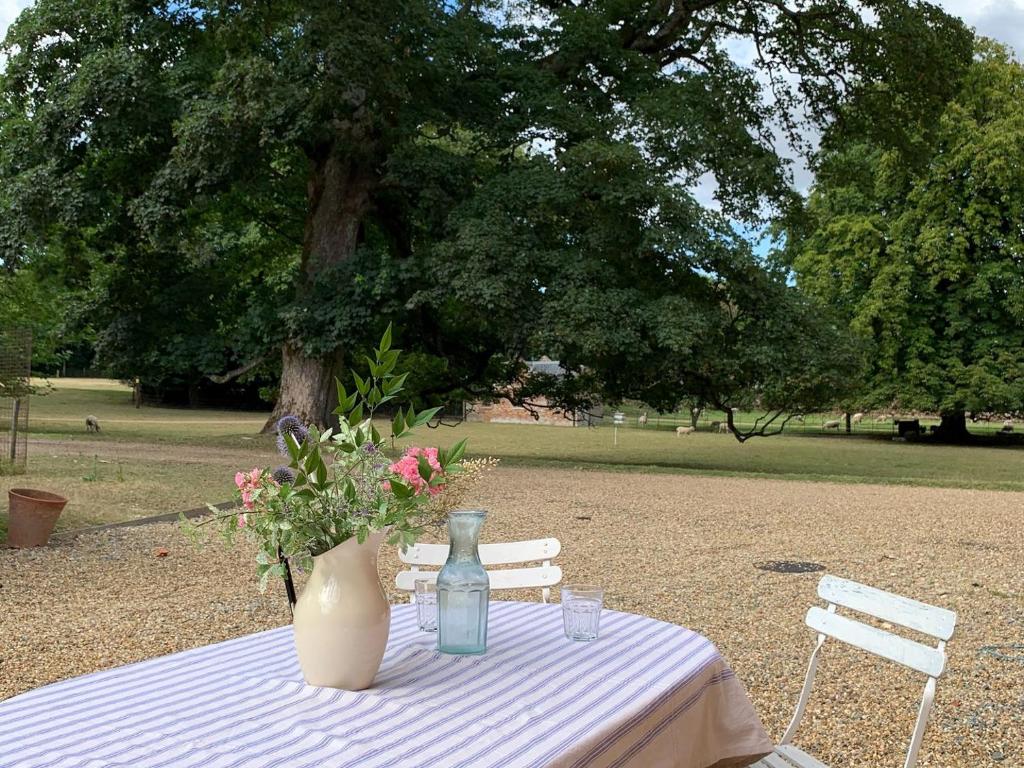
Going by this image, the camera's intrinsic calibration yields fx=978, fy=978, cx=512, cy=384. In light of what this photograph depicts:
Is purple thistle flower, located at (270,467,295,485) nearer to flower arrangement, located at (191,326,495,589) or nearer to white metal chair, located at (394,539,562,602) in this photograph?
flower arrangement, located at (191,326,495,589)

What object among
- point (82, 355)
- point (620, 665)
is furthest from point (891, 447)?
point (82, 355)

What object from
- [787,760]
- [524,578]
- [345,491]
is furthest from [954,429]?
[345,491]

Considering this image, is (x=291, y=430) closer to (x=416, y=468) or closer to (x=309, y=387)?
(x=416, y=468)

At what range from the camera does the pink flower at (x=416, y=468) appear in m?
2.06

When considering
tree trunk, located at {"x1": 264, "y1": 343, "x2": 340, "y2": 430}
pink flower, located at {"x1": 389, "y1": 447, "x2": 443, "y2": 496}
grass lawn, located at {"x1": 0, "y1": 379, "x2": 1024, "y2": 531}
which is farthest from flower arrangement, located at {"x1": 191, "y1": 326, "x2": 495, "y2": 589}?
tree trunk, located at {"x1": 264, "y1": 343, "x2": 340, "y2": 430}

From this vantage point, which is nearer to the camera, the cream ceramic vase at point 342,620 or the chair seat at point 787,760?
the cream ceramic vase at point 342,620

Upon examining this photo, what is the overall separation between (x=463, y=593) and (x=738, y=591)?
431cm

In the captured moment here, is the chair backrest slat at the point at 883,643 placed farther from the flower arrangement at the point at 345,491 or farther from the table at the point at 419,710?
the flower arrangement at the point at 345,491

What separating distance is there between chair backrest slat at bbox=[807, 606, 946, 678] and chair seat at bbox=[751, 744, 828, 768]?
13.1 inches

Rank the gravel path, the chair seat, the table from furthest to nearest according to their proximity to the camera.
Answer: the gravel path → the chair seat → the table

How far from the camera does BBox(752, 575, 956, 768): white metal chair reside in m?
2.41

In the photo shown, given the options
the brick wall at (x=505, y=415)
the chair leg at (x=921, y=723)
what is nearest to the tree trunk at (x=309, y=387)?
the chair leg at (x=921, y=723)

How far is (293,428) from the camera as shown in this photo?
2.28 metres

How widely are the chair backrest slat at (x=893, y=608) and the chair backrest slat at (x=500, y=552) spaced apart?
88 cm
